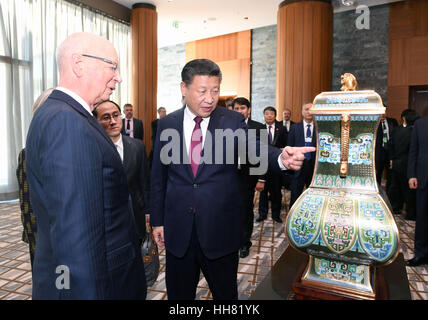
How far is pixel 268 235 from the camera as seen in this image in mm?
3902

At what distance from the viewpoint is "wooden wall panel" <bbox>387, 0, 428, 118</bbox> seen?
295 inches

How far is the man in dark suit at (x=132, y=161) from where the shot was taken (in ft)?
6.75

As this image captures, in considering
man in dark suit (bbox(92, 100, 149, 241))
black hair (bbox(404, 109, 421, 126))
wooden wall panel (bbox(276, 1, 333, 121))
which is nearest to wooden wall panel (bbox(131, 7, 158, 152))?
wooden wall panel (bbox(276, 1, 333, 121))

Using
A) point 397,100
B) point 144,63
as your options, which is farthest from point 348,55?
point 144,63

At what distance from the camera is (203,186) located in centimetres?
156

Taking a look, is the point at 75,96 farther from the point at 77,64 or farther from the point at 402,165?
the point at 402,165

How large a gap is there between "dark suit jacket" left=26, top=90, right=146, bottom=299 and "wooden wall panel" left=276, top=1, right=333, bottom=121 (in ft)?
22.5

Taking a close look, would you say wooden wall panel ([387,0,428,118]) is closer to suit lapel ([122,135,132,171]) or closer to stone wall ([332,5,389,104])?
stone wall ([332,5,389,104])

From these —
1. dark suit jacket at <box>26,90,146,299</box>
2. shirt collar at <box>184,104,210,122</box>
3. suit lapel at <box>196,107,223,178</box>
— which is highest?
shirt collar at <box>184,104,210,122</box>

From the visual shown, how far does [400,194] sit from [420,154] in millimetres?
2203

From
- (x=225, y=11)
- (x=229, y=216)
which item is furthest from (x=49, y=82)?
(x=229, y=216)

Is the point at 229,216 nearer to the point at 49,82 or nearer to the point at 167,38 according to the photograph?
the point at 49,82

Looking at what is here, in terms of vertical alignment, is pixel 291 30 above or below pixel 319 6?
below

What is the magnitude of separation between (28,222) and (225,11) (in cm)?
815
